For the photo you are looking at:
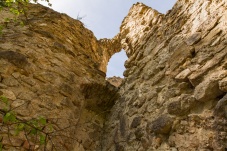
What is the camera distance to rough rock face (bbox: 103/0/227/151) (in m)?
1.86

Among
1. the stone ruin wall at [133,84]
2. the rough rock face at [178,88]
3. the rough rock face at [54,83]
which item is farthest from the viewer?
the rough rock face at [54,83]

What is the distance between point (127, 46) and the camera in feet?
16.1

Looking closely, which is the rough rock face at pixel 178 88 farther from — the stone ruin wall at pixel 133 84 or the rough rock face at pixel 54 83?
the rough rock face at pixel 54 83

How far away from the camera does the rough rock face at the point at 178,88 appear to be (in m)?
1.86

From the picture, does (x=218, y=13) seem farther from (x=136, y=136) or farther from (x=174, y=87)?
(x=136, y=136)

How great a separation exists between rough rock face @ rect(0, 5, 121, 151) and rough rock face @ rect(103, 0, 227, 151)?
0.32 metres

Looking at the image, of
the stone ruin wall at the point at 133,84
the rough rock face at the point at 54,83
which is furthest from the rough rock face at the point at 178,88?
the rough rock face at the point at 54,83

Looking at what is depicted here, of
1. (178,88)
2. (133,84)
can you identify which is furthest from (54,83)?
(178,88)

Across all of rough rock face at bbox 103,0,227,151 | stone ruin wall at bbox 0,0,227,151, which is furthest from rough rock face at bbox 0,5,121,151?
rough rock face at bbox 103,0,227,151

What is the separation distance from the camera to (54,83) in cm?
326

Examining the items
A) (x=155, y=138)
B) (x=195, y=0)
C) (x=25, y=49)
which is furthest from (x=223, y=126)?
(x=25, y=49)

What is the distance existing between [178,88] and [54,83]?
165 centimetres

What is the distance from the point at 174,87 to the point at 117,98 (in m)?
1.45

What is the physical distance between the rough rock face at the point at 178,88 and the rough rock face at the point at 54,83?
32cm
